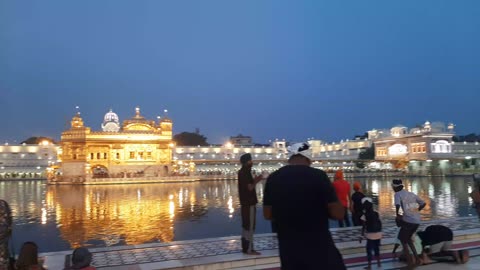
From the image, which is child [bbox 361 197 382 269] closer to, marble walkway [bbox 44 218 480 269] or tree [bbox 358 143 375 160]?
marble walkway [bbox 44 218 480 269]

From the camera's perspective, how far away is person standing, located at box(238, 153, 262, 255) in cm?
838

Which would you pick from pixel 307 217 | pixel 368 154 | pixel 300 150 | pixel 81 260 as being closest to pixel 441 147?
pixel 368 154

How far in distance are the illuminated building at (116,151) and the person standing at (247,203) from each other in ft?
191

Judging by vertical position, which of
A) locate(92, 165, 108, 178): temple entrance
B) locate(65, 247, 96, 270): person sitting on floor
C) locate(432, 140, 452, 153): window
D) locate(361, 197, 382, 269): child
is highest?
locate(432, 140, 452, 153): window

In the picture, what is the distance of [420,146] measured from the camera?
293ft

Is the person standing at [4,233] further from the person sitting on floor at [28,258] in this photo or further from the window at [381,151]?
the window at [381,151]

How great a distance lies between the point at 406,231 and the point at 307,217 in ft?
14.6

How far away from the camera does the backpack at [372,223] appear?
779cm

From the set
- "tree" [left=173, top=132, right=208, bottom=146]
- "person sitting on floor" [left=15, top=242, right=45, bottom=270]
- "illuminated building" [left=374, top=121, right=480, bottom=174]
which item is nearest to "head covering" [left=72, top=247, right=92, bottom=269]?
"person sitting on floor" [left=15, top=242, right=45, bottom=270]

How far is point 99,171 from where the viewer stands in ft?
236

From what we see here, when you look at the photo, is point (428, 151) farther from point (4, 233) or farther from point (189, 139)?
point (4, 233)

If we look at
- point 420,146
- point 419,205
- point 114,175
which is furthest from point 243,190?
point 420,146

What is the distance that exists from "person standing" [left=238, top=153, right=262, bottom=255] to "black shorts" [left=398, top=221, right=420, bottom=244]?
2595 millimetres

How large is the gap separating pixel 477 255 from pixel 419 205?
6.89ft
